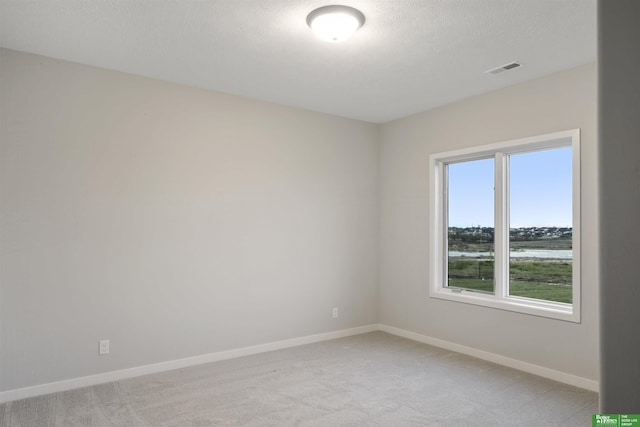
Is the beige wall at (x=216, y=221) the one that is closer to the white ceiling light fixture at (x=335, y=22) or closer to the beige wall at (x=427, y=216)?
the beige wall at (x=427, y=216)

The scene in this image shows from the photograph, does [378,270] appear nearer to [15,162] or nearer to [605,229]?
[15,162]

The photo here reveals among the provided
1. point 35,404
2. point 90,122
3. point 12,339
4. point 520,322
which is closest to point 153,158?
point 90,122

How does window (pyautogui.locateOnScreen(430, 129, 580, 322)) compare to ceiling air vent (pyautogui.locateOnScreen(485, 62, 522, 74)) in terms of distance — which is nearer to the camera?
ceiling air vent (pyautogui.locateOnScreen(485, 62, 522, 74))

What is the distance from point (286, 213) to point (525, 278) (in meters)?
2.55

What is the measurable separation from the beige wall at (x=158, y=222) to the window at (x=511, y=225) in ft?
3.67

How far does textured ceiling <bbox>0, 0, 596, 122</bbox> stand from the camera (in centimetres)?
255

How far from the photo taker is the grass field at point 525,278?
12.3 feet

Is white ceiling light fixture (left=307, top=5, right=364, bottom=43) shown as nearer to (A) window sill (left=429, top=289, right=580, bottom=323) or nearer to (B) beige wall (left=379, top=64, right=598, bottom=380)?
(B) beige wall (left=379, top=64, right=598, bottom=380)

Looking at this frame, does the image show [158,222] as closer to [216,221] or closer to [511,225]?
[216,221]

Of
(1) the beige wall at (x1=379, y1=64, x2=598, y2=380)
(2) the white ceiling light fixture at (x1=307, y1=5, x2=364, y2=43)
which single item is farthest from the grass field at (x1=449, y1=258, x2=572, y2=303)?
(2) the white ceiling light fixture at (x1=307, y1=5, x2=364, y2=43)

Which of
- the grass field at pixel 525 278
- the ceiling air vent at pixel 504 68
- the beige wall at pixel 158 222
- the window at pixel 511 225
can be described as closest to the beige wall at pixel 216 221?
the beige wall at pixel 158 222

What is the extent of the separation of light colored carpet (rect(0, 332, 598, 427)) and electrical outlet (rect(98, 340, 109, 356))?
0.26m

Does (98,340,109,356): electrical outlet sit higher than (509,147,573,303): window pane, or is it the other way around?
(509,147,573,303): window pane

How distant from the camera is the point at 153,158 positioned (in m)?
3.77
